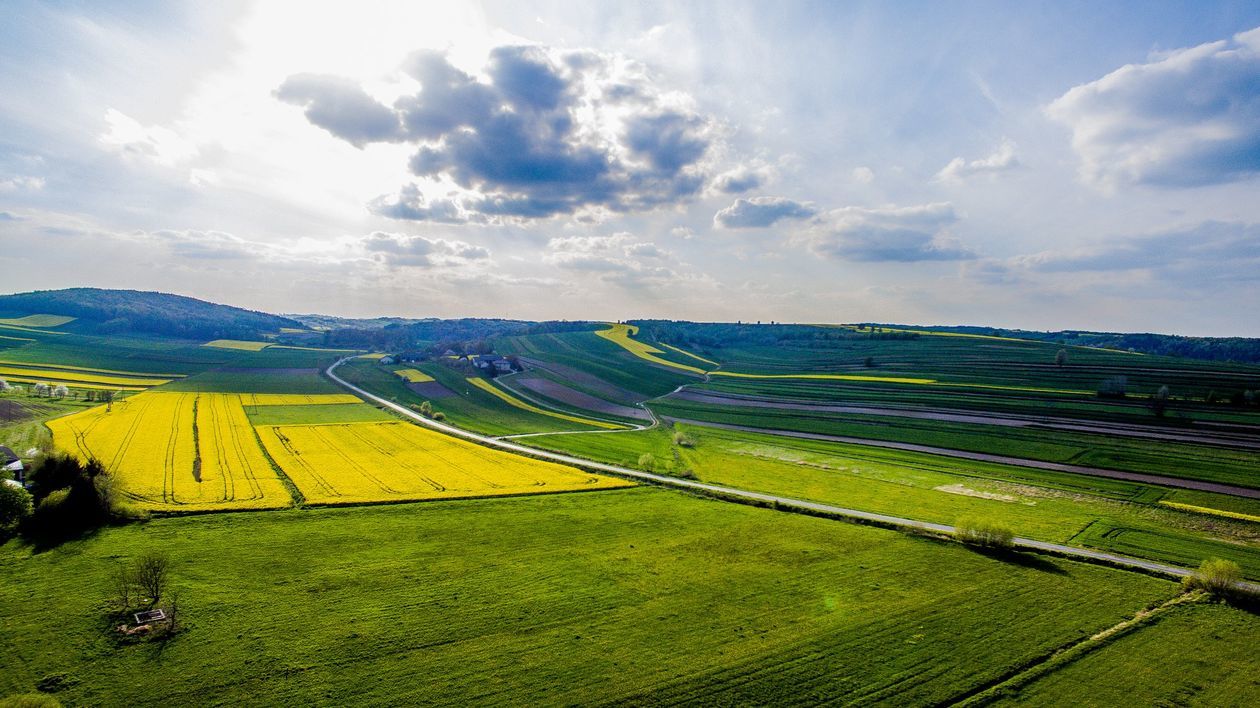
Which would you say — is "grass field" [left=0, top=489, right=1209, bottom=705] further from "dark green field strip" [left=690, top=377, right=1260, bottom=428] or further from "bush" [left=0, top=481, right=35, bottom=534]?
"dark green field strip" [left=690, top=377, right=1260, bottom=428]

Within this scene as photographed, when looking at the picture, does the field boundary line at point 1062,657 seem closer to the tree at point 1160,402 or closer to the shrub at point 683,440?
the shrub at point 683,440

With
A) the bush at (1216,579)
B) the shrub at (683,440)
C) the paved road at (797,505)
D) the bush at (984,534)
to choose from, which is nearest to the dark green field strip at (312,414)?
the paved road at (797,505)

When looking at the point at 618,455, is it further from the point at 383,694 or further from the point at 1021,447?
the point at 1021,447

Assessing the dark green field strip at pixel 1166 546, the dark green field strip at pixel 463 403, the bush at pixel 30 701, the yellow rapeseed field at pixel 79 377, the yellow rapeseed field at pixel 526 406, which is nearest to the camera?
the bush at pixel 30 701

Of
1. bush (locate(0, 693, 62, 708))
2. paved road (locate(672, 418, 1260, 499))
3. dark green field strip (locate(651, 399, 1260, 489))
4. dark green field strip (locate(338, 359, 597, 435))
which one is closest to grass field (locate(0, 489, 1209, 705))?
bush (locate(0, 693, 62, 708))

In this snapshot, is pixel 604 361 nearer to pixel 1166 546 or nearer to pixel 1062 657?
pixel 1166 546

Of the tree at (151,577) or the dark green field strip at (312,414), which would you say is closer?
the tree at (151,577)
